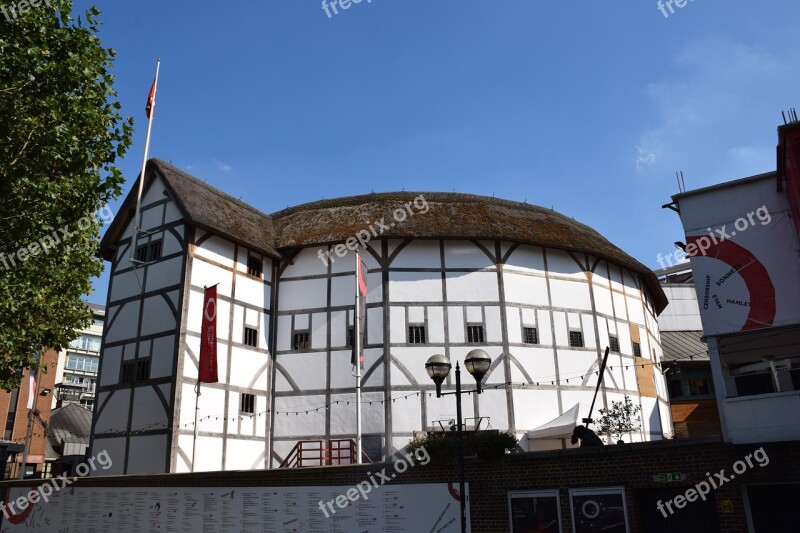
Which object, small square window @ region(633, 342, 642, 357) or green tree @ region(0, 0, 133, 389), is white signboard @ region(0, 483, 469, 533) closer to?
green tree @ region(0, 0, 133, 389)

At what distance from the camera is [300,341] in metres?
25.2

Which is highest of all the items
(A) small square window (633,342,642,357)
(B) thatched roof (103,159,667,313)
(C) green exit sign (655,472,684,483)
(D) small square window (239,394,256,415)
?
(B) thatched roof (103,159,667,313)

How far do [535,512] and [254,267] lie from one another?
56.5 feet

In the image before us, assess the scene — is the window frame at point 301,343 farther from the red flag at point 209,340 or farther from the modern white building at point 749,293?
the modern white building at point 749,293

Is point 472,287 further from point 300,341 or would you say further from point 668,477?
point 668,477

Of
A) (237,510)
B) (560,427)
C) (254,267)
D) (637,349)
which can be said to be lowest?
(237,510)

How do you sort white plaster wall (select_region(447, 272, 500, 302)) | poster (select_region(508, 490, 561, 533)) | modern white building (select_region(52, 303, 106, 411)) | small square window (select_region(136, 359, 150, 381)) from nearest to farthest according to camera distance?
poster (select_region(508, 490, 561, 533)) < small square window (select_region(136, 359, 150, 381)) < white plaster wall (select_region(447, 272, 500, 302)) < modern white building (select_region(52, 303, 106, 411))

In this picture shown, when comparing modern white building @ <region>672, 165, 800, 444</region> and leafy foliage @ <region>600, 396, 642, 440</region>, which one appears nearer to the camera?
modern white building @ <region>672, 165, 800, 444</region>

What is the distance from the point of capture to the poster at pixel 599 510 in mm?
10734

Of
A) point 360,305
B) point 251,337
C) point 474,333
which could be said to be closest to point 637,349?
point 474,333

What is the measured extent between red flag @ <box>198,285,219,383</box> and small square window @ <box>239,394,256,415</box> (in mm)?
2449

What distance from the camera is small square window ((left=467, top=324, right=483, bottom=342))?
2422 cm

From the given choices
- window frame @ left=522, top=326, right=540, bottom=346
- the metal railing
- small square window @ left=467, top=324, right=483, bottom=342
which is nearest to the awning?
window frame @ left=522, top=326, right=540, bottom=346

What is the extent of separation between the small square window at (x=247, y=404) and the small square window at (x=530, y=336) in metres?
11.1
